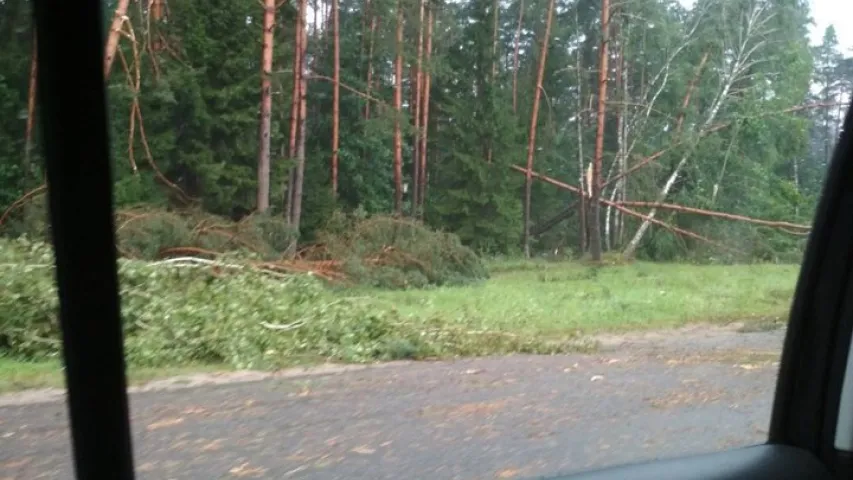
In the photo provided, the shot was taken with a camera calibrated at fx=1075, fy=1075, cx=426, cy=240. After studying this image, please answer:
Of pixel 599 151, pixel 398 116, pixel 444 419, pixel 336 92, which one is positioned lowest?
pixel 444 419

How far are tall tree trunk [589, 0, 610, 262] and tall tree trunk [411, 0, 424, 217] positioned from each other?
40.0 inches

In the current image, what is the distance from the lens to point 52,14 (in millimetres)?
2822

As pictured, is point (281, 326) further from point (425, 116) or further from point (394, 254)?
point (425, 116)

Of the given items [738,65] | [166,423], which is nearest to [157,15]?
[166,423]

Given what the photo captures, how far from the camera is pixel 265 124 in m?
4.68

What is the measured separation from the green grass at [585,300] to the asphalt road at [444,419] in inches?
10.0

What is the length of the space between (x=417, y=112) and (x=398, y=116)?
0.30 ft

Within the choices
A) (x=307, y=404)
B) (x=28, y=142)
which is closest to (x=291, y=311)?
(x=307, y=404)

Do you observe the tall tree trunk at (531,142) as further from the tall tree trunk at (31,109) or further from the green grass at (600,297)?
the tall tree trunk at (31,109)

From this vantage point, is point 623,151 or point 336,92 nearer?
point 336,92

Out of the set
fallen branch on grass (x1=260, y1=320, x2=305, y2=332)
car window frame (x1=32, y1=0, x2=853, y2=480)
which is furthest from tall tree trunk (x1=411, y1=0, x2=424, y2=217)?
car window frame (x1=32, y1=0, x2=853, y2=480)

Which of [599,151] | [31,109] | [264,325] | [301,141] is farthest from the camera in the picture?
[599,151]

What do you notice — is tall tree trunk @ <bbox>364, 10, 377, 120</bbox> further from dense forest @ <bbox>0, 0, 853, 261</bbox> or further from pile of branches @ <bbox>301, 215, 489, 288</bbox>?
pile of branches @ <bbox>301, 215, 489, 288</bbox>

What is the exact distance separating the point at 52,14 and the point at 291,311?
8.19 feet
